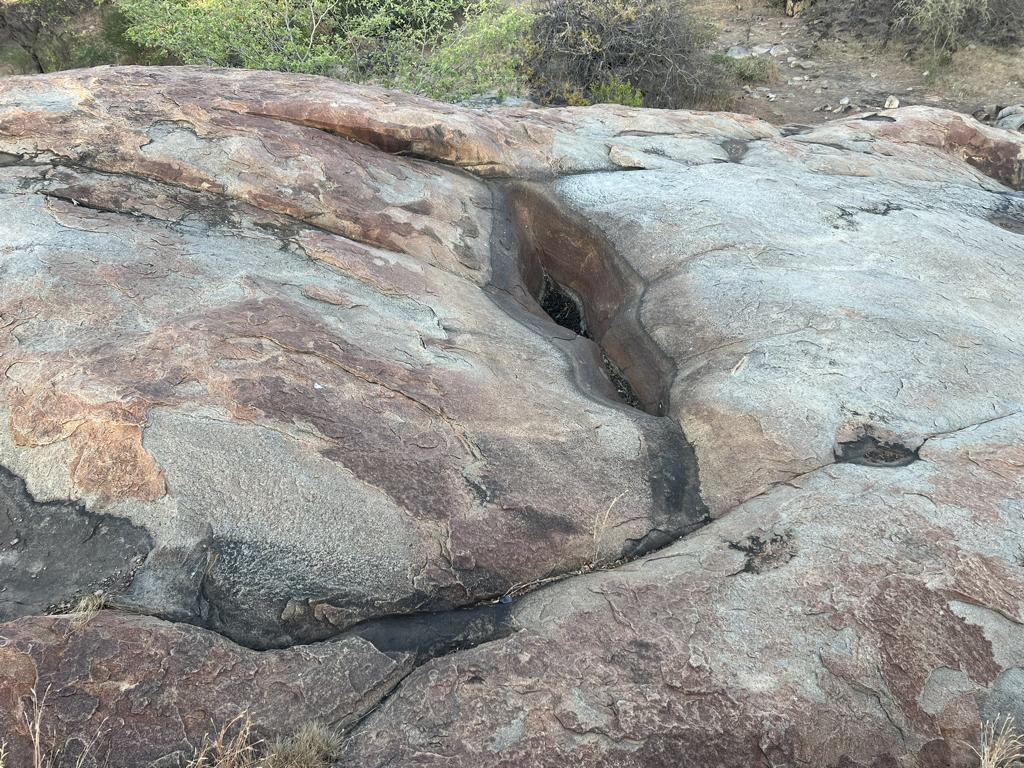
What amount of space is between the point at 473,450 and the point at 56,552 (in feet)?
4.16

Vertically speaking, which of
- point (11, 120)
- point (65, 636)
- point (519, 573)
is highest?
point (11, 120)

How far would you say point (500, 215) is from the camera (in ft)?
14.1

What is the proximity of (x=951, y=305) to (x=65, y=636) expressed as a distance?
12.2ft

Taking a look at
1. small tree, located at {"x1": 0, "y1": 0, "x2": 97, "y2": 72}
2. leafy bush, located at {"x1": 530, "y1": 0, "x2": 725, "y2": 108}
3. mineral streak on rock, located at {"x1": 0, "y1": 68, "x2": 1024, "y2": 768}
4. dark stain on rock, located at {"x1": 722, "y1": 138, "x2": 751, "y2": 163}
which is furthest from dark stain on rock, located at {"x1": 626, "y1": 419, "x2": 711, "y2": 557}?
small tree, located at {"x1": 0, "y1": 0, "x2": 97, "y2": 72}

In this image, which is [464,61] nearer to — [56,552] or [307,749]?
[56,552]

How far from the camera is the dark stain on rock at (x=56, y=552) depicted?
77.9 inches

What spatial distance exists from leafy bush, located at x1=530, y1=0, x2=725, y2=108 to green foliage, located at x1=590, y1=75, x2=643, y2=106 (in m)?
0.03

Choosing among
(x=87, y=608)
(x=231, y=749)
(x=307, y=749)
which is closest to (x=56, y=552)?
(x=87, y=608)

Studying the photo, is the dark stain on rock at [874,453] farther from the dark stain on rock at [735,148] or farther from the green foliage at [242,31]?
the green foliage at [242,31]

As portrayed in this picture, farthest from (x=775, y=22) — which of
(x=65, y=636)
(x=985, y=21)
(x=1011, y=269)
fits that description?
(x=65, y=636)

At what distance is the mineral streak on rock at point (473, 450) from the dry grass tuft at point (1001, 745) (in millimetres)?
57

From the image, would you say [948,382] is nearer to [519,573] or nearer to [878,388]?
[878,388]

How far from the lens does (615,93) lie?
846cm

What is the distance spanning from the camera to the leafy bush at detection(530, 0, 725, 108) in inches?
341
